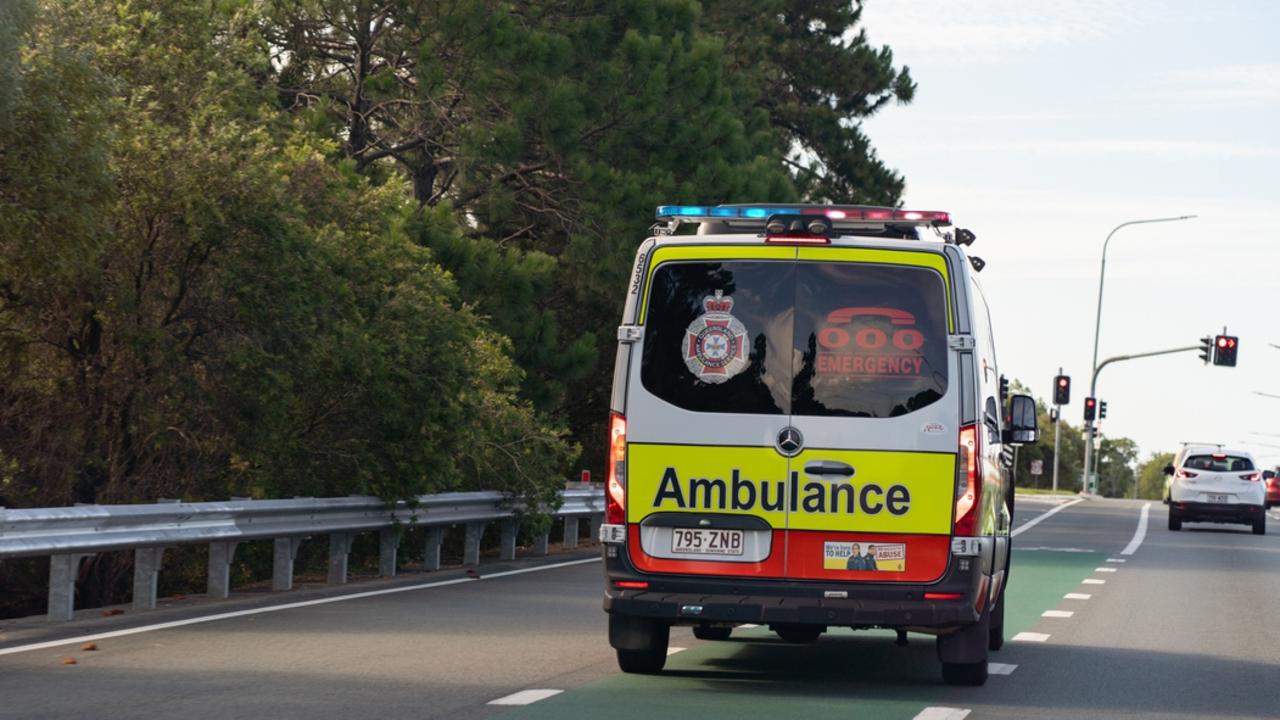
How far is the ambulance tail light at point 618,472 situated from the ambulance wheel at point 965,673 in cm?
209

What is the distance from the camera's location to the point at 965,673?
11.3 meters

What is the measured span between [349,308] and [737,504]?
33.9 ft

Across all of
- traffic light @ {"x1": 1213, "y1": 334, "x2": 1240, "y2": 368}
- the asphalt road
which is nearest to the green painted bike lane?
the asphalt road

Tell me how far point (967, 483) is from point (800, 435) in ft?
2.97

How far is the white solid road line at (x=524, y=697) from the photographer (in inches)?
394

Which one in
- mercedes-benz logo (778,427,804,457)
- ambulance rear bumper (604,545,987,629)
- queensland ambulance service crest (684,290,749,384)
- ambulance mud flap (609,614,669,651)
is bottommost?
ambulance mud flap (609,614,669,651)

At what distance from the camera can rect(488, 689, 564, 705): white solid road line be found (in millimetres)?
9995

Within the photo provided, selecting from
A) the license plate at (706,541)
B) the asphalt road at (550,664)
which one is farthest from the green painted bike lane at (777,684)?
the license plate at (706,541)

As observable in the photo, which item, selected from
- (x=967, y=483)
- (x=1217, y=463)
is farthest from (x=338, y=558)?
(x=1217, y=463)

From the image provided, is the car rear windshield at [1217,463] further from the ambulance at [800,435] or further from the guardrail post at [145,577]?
the ambulance at [800,435]

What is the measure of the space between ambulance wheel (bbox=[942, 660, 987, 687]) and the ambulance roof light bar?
2.50 m

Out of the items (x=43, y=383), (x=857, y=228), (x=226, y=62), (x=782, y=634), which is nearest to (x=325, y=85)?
(x=226, y=62)

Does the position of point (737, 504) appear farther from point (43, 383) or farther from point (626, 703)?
point (43, 383)

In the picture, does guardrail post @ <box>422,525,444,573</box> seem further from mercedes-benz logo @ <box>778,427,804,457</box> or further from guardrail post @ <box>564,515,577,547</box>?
mercedes-benz logo @ <box>778,427,804,457</box>
